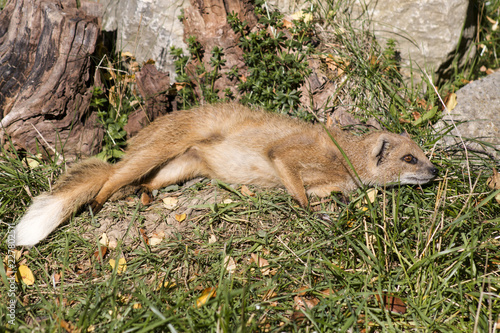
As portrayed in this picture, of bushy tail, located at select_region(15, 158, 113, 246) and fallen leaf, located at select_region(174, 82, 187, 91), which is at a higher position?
fallen leaf, located at select_region(174, 82, 187, 91)

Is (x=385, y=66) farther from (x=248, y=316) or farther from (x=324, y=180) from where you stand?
(x=248, y=316)

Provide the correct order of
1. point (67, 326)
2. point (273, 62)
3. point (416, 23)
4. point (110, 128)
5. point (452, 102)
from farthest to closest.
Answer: point (416, 23)
point (452, 102)
point (273, 62)
point (110, 128)
point (67, 326)

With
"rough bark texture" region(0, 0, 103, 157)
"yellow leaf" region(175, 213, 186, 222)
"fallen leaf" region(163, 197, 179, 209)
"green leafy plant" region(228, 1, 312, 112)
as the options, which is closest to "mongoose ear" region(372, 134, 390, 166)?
"green leafy plant" region(228, 1, 312, 112)

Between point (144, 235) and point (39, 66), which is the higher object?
point (39, 66)

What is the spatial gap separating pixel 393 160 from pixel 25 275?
4875 millimetres

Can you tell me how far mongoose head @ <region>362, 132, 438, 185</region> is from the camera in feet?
17.5

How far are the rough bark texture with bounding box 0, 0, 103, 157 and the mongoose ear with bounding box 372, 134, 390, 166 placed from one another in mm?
4356

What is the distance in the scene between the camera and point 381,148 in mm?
5438

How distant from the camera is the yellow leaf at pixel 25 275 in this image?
4348 millimetres

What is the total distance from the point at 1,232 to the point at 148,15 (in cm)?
415

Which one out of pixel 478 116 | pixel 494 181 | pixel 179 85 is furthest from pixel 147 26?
pixel 494 181

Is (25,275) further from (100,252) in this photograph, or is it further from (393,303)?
(393,303)

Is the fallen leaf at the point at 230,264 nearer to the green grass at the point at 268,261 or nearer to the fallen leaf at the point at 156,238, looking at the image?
the green grass at the point at 268,261

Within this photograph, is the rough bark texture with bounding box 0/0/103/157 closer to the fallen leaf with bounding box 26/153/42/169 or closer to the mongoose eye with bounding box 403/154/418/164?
the fallen leaf with bounding box 26/153/42/169
